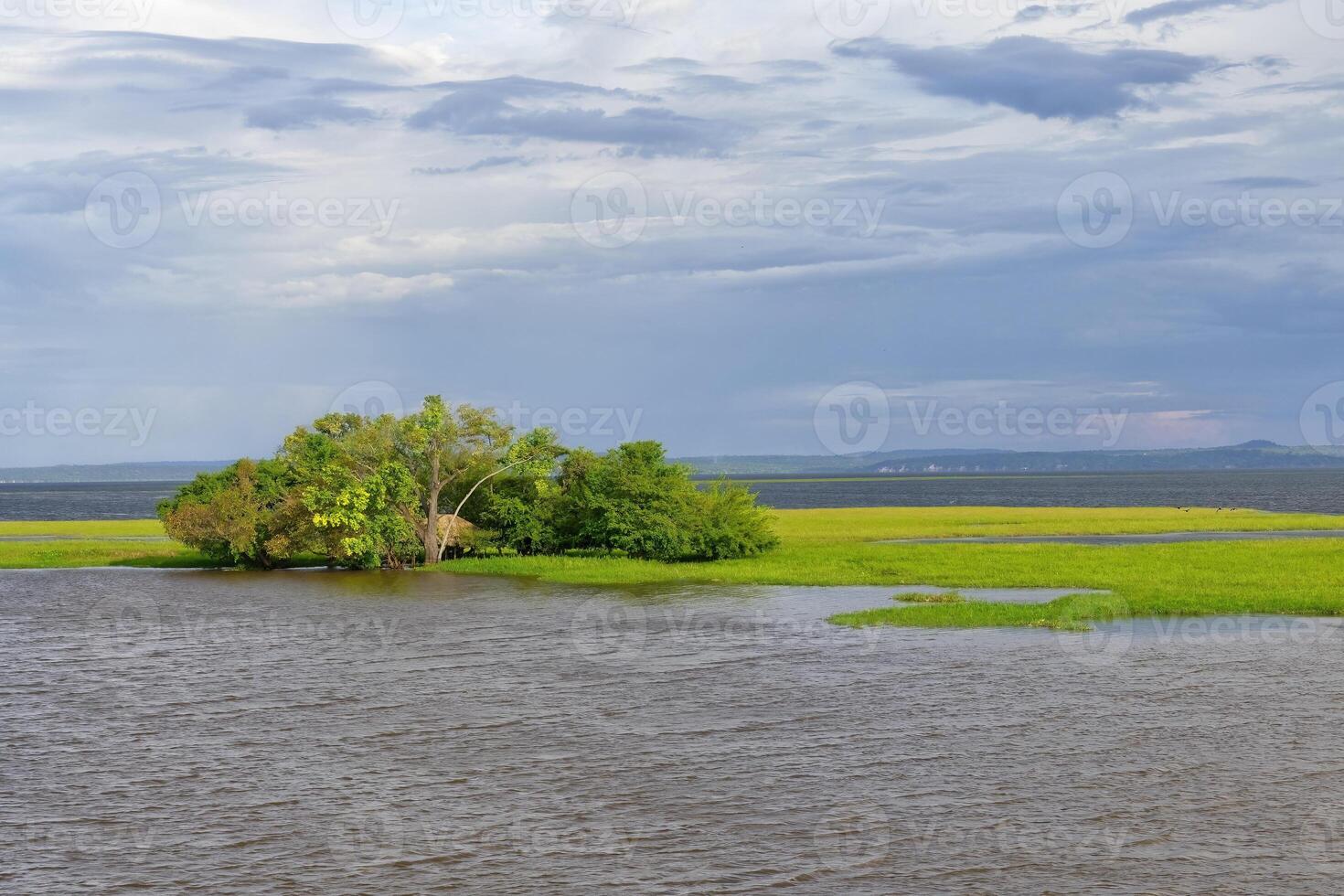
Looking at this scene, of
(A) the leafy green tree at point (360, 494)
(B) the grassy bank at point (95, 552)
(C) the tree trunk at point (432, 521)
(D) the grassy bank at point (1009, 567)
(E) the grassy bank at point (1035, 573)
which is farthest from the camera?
(B) the grassy bank at point (95, 552)

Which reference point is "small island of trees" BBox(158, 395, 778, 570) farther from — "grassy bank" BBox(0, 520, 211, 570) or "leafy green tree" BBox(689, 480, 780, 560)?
"grassy bank" BBox(0, 520, 211, 570)

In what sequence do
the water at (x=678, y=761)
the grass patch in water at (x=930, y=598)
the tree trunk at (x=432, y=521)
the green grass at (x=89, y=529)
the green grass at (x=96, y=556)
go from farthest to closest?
the green grass at (x=89, y=529) → the green grass at (x=96, y=556) → the tree trunk at (x=432, y=521) → the grass patch in water at (x=930, y=598) → the water at (x=678, y=761)

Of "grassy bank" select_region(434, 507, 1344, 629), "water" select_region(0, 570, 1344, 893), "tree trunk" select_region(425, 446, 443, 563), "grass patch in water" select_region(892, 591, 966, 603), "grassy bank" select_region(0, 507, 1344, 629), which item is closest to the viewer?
"water" select_region(0, 570, 1344, 893)

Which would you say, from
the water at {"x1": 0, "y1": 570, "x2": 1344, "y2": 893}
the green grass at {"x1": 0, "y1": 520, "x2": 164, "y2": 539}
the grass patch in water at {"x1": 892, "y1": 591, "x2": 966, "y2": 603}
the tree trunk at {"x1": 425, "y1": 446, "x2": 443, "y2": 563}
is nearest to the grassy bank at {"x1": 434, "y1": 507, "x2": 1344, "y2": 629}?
the grass patch in water at {"x1": 892, "y1": 591, "x2": 966, "y2": 603}

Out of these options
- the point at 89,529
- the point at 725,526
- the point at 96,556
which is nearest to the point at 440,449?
the point at 725,526

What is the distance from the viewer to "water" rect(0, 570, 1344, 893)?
55.5 feet

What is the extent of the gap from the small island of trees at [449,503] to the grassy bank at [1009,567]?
202 cm

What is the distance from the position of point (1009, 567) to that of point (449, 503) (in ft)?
96.8

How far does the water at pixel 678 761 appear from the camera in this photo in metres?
16.9

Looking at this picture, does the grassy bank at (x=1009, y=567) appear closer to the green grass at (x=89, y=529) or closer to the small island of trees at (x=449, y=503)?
the small island of trees at (x=449, y=503)

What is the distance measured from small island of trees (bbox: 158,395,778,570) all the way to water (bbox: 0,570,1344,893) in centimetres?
2181

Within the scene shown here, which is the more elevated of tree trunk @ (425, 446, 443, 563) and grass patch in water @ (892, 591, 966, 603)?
tree trunk @ (425, 446, 443, 563)

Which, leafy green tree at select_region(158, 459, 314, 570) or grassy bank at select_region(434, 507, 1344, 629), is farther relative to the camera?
leafy green tree at select_region(158, 459, 314, 570)

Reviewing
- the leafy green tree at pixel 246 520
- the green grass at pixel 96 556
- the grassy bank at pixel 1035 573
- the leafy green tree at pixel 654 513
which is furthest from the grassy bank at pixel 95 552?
the leafy green tree at pixel 654 513
